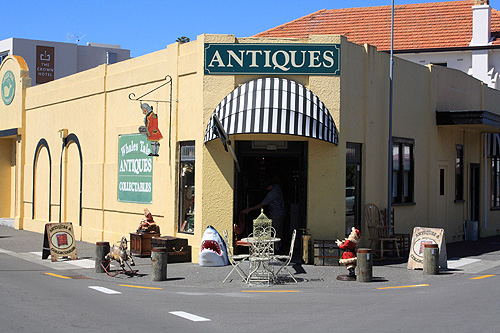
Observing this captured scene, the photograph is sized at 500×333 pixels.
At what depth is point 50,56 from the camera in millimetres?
50562

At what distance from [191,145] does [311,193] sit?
11.1ft

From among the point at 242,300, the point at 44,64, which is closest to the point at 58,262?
the point at 242,300

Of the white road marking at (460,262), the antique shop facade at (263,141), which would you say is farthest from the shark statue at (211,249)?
the white road marking at (460,262)

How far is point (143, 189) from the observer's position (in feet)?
58.0

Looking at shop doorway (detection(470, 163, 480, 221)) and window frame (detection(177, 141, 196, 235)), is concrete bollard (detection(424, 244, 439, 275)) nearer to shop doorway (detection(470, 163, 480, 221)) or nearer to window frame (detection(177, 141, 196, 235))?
window frame (detection(177, 141, 196, 235))

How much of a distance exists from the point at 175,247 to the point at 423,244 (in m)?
5.95

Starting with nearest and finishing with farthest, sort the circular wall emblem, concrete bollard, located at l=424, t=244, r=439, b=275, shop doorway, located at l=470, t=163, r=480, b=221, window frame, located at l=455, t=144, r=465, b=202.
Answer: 1. concrete bollard, located at l=424, t=244, r=439, b=275
2. window frame, located at l=455, t=144, r=465, b=202
3. shop doorway, located at l=470, t=163, r=480, b=221
4. the circular wall emblem

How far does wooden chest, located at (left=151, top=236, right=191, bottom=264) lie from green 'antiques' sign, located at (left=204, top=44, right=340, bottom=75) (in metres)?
4.37

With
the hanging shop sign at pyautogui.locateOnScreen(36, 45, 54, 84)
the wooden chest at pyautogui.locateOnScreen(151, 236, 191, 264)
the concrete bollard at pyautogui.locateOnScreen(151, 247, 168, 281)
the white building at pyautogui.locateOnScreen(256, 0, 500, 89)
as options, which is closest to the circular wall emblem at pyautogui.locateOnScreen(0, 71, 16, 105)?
the white building at pyautogui.locateOnScreen(256, 0, 500, 89)

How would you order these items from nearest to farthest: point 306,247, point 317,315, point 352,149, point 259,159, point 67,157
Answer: point 317,315 → point 306,247 → point 352,149 → point 259,159 → point 67,157

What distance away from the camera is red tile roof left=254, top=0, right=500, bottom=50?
3178cm

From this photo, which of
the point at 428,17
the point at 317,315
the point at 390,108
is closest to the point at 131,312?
the point at 317,315

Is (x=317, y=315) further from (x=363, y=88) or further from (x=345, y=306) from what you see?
(x=363, y=88)

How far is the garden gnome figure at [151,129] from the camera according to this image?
16.2 meters
